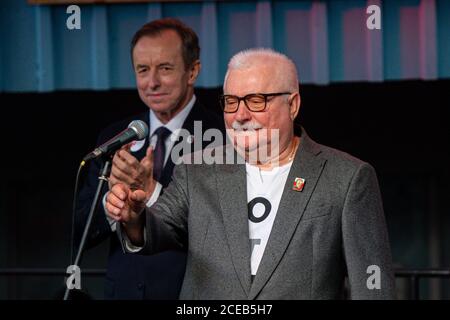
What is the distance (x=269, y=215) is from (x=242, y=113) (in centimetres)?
39

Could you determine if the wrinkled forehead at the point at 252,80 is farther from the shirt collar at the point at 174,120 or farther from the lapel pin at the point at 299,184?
the shirt collar at the point at 174,120

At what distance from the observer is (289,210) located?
3.34 metres

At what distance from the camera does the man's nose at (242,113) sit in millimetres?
3328

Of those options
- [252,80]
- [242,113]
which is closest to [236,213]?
[242,113]

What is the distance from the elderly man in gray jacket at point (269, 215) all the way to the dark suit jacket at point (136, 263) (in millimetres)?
681

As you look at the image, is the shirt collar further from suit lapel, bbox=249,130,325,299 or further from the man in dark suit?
suit lapel, bbox=249,130,325,299

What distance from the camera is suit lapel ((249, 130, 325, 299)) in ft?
10.8

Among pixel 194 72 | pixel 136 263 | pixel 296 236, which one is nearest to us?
pixel 296 236

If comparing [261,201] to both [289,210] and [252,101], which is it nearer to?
[289,210]

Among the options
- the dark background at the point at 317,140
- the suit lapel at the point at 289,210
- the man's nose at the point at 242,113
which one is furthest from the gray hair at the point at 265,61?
the dark background at the point at 317,140

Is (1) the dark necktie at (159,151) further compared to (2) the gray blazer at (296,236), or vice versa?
(1) the dark necktie at (159,151)

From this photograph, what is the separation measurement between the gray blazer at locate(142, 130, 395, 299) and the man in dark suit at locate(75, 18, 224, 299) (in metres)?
0.71

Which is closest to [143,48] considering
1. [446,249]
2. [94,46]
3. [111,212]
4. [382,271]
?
[94,46]

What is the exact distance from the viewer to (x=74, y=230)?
12.9 ft
